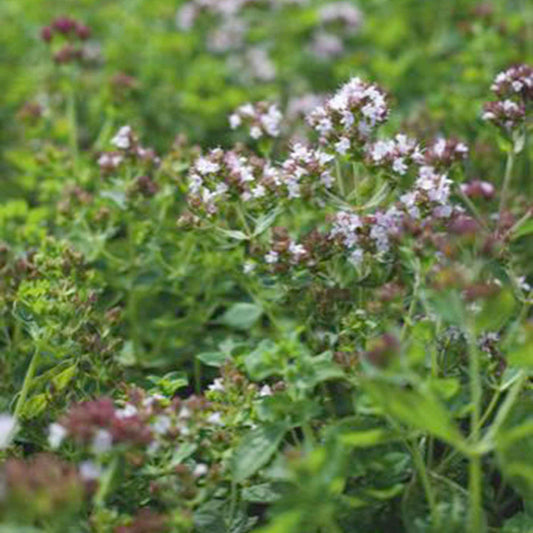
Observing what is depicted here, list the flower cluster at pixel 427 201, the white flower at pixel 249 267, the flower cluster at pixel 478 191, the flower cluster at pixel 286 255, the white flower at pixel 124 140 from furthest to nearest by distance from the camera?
the white flower at pixel 124 140 → the flower cluster at pixel 478 191 → the white flower at pixel 249 267 → the flower cluster at pixel 286 255 → the flower cluster at pixel 427 201

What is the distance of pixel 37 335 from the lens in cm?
245

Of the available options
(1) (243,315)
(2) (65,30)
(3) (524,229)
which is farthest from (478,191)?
(2) (65,30)

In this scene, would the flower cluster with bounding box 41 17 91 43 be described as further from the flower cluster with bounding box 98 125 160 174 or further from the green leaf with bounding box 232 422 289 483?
the green leaf with bounding box 232 422 289 483

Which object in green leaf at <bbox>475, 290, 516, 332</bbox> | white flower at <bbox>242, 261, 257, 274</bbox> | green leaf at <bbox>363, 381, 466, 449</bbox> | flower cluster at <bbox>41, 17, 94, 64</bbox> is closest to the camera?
green leaf at <bbox>363, 381, 466, 449</bbox>

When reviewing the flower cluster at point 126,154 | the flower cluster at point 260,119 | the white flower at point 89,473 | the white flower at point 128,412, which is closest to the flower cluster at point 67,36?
the flower cluster at point 126,154

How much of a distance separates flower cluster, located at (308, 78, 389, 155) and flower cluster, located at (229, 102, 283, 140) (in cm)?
45

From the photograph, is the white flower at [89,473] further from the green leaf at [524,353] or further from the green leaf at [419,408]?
the green leaf at [524,353]

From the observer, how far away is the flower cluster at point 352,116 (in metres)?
2.46

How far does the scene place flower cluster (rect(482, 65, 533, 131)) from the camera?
8.81 feet

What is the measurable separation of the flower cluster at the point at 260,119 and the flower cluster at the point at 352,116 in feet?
1.46

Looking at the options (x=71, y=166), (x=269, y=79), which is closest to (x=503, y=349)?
(x=71, y=166)

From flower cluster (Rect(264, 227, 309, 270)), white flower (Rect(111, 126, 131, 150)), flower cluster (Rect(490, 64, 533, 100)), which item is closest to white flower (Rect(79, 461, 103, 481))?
flower cluster (Rect(264, 227, 309, 270))

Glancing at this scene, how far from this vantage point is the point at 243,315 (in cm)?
291

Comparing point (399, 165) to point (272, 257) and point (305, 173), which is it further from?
point (272, 257)
